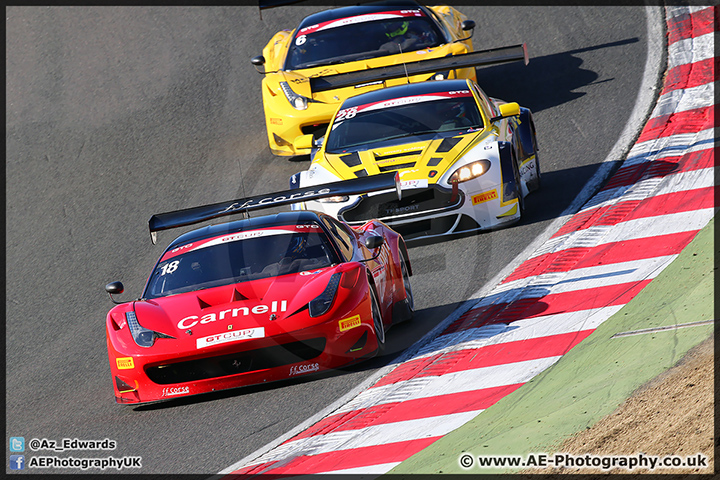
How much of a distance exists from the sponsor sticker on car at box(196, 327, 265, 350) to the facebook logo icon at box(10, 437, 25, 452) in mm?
1348

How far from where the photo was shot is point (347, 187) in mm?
7684

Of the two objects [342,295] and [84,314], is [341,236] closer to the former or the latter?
[342,295]

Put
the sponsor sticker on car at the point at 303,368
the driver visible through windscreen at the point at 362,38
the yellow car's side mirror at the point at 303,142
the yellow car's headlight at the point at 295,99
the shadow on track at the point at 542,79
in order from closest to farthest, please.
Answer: the sponsor sticker on car at the point at 303,368 < the yellow car's side mirror at the point at 303,142 < the yellow car's headlight at the point at 295,99 < the driver visible through windscreen at the point at 362,38 < the shadow on track at the point at 542,79

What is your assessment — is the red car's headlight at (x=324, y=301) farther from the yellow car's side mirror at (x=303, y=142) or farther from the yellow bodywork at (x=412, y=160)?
the yellow car's side mirror at (x=303, y=142)

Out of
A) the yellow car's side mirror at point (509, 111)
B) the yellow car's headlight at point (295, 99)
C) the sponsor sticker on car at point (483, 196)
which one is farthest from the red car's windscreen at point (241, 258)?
the yellow car's headlight at point (295, 99)

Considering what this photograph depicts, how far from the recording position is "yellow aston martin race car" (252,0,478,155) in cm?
1269

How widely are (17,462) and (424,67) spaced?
7.43 m

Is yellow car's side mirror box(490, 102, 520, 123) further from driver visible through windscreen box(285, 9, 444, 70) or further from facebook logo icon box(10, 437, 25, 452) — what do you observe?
facebook logo icon box(10, 437, 25, 452)

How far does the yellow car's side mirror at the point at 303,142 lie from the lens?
498 inches

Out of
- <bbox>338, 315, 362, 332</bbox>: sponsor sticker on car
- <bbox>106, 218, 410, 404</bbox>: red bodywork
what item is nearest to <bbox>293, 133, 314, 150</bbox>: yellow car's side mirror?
<bbox>106, 218, 410, 404</bbox>: red bodywork

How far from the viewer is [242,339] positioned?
6.58 m

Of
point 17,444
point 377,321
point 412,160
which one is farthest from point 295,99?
point 17,444

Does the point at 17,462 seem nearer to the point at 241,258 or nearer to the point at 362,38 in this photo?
the point at 241,258

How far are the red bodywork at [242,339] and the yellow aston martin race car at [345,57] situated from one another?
227 inches
